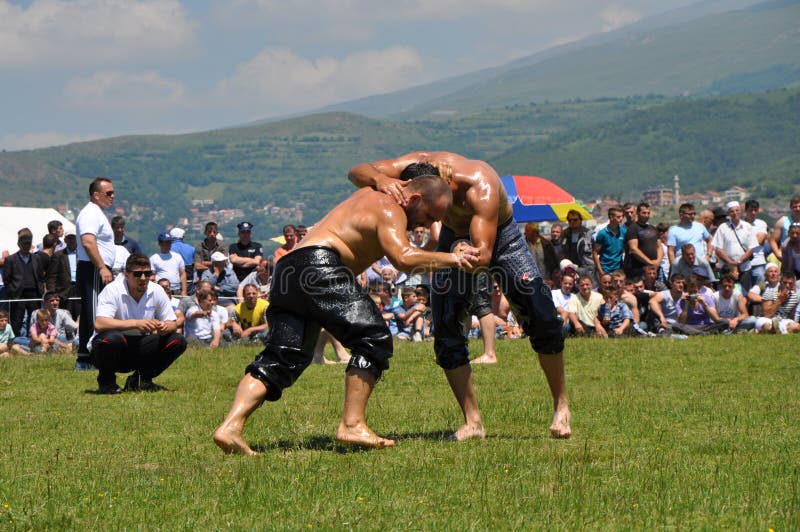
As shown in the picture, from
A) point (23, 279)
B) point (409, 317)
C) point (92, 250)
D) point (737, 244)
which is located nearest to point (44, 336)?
point (23, 279)

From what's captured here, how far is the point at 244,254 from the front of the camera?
16.6 meters

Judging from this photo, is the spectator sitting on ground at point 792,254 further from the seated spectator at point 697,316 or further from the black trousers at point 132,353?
the black trousers at point 132,353

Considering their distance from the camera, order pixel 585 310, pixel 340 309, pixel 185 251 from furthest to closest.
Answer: pixel 185 251
pixel 585 310
pixel 340 309

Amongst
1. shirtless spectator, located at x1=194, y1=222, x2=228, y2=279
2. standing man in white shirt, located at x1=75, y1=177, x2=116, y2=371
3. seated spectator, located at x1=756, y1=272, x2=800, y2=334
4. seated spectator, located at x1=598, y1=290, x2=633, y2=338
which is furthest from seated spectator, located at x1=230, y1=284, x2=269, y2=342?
seated spectator, located at x1=756, y1=272, x2=800, y2=334

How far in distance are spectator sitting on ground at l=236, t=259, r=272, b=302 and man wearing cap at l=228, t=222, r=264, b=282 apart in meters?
0.20

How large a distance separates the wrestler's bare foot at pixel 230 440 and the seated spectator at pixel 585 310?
8.93 m

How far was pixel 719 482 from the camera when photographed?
5.03 metres

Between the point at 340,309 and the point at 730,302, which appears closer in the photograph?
the point at 340,309

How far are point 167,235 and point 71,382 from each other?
Result: 5.66 meters

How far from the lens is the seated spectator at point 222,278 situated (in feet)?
52.3

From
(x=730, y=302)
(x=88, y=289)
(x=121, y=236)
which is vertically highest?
(x=121, y=236)

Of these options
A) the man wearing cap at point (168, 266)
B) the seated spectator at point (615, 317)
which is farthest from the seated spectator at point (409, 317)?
the man wearing cap at point (168, 266)

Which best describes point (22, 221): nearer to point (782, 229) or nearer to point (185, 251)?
point (185, 251)

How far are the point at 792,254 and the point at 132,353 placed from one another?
383 inches
